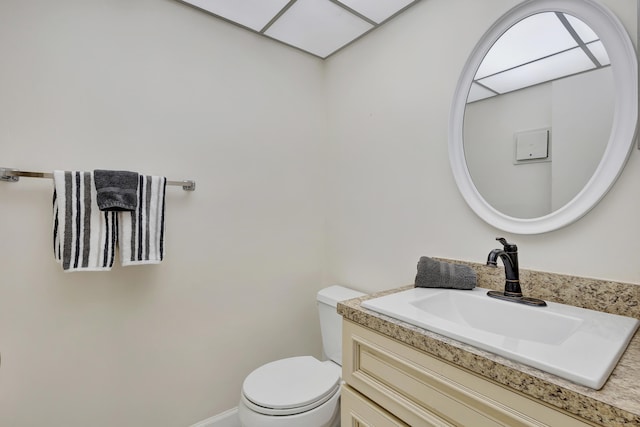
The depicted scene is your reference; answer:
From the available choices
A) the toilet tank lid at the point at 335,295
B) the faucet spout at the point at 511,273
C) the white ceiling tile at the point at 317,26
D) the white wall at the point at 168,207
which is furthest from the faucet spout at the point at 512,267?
the white ceiling tile at the point at 317,26

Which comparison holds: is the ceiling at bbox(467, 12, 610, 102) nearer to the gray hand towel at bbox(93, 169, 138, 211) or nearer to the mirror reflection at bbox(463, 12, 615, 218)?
the mirror reflection at bbox(463, 12, 615, 218)

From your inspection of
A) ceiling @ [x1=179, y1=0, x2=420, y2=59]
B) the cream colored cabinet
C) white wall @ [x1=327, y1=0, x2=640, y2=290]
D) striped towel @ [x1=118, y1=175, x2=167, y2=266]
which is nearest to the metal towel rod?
striped towel @ [x1=118, y1=175, x2=167, y2=266]

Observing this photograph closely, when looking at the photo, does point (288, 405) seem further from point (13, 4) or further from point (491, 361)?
point (13, 4)

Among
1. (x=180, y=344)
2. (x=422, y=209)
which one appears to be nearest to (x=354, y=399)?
(x=422, y=209)

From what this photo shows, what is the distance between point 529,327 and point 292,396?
90cm

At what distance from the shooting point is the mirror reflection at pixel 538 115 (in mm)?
961

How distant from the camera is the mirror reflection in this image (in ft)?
3.15

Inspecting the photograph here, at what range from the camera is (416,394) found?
2.52ft

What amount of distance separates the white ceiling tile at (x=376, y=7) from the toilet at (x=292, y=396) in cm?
176

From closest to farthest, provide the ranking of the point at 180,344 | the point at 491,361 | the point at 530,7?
1. the point at 491,361
2. the point at 530,7
3. the point at 180,344

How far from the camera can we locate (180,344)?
4.89 ft

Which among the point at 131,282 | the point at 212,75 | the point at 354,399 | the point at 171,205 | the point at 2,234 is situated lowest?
the point at 354,399

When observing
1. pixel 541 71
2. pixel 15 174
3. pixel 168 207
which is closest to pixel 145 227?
pixel 168 207

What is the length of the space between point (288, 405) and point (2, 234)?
1.27 metres
